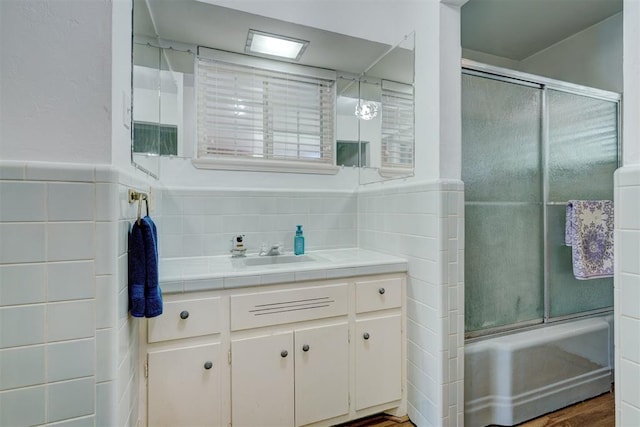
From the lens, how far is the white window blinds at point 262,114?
190 cm

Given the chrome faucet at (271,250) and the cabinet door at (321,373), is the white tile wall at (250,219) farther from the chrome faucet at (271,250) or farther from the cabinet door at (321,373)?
the cabinet door at (321,373)

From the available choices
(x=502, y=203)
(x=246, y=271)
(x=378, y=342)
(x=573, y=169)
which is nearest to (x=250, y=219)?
(x=246, y=271)

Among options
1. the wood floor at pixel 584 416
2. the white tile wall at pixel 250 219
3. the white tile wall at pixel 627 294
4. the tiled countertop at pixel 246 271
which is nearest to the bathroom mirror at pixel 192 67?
the white tile wall at pixel 250 219

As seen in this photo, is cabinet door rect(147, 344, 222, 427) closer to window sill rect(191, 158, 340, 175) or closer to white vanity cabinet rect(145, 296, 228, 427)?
white vanity cabinet rect(145, 296, 228, 427)

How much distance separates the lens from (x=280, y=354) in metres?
1.39

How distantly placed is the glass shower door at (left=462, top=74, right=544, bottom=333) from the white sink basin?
3.14 ft

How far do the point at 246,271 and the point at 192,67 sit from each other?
52.5 inches

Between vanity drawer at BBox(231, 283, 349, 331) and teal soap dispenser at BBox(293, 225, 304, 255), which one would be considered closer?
vanity drawer at BBox(231, 283, 349, 331)

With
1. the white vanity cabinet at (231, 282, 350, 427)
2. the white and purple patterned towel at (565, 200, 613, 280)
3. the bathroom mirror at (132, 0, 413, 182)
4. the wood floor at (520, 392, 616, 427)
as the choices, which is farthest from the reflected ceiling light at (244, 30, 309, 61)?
the wood floor at (520, 392, 616, 427)

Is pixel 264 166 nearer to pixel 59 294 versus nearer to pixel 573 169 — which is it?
pixel 59 294

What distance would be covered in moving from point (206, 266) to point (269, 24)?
4.44 feet

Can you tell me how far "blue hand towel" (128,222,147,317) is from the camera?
99 cm

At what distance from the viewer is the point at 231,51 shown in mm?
1909

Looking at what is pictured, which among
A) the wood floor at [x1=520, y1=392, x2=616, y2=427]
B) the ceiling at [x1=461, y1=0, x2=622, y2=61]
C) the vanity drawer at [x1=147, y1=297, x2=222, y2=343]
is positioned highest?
the ceiling at [x1=461, y1=0, x2=622, y2=61]
